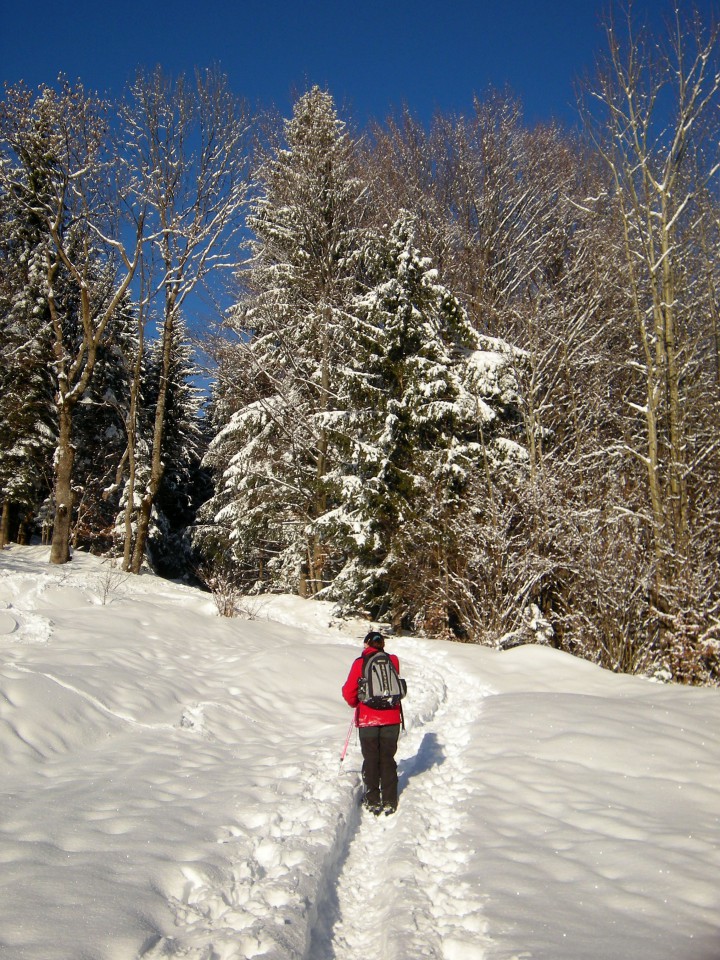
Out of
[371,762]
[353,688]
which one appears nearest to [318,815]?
[371,762]

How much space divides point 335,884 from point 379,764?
154 cm

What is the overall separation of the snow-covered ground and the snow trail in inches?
0.7

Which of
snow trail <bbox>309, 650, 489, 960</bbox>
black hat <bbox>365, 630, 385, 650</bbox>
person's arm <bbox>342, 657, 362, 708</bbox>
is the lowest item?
snow trail <bbox>309, 650, 489, 960</bbox>

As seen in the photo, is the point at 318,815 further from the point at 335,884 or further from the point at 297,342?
the point at 297,342

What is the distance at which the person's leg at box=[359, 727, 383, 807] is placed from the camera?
5.74m

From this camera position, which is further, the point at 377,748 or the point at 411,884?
the point at 377,748

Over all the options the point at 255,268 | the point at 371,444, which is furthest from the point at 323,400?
the point at 255,268

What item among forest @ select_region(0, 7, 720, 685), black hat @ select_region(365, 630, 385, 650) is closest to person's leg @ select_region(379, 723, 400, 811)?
black hat @ select_region(365, 630, 385, 650)

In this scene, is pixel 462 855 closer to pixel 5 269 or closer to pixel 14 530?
pixel 5 269

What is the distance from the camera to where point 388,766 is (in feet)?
18.9

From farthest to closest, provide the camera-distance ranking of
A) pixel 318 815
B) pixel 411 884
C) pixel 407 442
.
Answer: pixel 407 442
pixel 318 815
pixel 411 884

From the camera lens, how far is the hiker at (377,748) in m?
5.68

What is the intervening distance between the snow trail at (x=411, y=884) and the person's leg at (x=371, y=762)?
0.20m

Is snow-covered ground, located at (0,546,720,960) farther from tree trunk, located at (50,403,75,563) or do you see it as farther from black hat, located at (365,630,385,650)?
tree trunk, located at (50,403,75,563)
